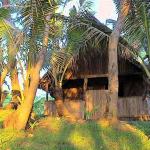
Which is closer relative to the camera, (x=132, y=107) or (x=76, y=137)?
(x=76, y=137)

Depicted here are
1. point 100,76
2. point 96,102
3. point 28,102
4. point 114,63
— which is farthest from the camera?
point 100,76

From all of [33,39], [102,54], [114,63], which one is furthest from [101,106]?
[33,39]

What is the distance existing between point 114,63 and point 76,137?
2.80 metres

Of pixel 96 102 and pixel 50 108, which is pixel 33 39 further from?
pixel 50 108

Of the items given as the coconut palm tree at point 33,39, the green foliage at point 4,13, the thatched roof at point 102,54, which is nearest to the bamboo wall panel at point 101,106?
the thatched roof at point 102,54

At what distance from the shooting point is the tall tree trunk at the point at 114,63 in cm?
1280

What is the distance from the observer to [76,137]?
11805 millimetres

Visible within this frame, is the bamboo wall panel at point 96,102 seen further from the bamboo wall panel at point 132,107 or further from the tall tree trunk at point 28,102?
the tall tree trunk at point 28,102

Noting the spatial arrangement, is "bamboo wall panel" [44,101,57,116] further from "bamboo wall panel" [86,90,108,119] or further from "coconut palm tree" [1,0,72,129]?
"coconut palm tree" [1,0,72,129]

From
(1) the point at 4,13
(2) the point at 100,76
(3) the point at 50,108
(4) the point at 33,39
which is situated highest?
(1) the point at 4,13

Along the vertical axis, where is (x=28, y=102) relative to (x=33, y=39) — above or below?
below

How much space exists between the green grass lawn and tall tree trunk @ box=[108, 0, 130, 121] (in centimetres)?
57

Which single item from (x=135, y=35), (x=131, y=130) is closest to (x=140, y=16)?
(x=135, y=35)

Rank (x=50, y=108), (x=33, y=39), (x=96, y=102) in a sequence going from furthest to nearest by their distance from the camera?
(x=50, y=108) < (x=96, y=102) < (x=33, y=39)
